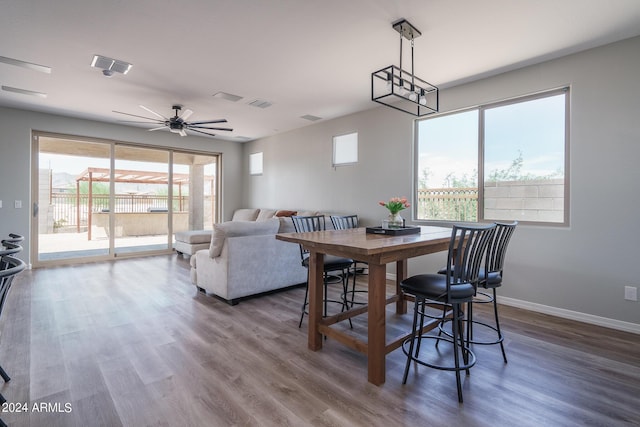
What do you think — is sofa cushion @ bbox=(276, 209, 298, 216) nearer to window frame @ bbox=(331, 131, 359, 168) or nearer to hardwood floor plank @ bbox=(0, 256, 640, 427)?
window frame @ bbox=(331, 131, 359, 168)

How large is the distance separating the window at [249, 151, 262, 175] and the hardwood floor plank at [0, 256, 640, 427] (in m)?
4.81

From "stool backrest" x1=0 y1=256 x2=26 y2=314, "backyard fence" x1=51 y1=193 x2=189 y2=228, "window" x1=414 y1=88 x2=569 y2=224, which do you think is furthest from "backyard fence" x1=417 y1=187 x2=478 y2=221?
"backyard fence" x1=51 y1=193 x2=189 y2=228

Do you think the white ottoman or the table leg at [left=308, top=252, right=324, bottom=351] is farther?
the white ottoman

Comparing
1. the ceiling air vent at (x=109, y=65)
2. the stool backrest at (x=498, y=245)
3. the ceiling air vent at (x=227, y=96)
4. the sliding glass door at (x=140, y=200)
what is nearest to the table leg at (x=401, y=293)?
the stool backrest at (x=498, y=245)

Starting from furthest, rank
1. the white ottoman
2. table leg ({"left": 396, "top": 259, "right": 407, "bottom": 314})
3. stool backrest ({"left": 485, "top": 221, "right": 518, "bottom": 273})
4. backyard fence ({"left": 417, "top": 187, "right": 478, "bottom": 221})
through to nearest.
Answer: the white ottoman < backyard fence ({"left": 417, "top": 187, "right": 478, "bottom": 221}) < table leg ({"left": 396, "top": 259, "right": 407, "bottom": 314}) < stool backrest ({"left": 485, "top": 221, "right": 518, "bottom": 273})

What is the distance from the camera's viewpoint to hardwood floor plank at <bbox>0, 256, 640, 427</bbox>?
1.72 m

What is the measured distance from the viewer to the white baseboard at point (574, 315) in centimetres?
288

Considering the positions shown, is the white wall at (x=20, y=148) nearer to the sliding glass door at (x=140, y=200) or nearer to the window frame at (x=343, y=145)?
the sliding glass door at (x=140, y=200)

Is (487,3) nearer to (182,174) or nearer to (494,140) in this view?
(494,140)

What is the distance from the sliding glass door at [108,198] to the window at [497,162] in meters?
5.37

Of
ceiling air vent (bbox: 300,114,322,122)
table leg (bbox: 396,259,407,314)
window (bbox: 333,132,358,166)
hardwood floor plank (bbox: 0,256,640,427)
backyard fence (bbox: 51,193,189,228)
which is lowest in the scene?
hardwood floor plank (bbox: 0,256,640,427)

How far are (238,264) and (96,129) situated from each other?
186 inches

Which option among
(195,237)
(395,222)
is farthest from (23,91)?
(395,222)

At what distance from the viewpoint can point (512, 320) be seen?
3.16 metres
